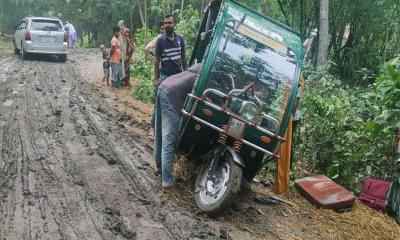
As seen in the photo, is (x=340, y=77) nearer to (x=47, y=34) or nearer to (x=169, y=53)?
(x=47, y=34)

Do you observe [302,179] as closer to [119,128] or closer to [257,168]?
[257,168]

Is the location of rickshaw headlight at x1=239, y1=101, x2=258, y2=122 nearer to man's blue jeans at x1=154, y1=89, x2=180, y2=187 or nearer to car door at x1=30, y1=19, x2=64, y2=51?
man's blue jeans at x1=154, y1=89, x2=180, y2=187

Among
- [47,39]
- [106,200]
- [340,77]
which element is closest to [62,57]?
[47,39]

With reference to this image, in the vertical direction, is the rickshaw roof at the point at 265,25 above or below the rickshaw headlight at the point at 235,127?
above

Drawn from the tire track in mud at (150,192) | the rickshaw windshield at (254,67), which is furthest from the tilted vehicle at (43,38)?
the rickshaw windshield at (254,67)

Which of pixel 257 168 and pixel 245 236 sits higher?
pixel 257 168

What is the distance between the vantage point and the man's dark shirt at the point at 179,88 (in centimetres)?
559

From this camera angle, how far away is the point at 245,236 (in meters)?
4.95

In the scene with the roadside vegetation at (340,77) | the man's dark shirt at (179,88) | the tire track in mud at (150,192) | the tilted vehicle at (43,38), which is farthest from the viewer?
the tilted vehicle at (43,38)

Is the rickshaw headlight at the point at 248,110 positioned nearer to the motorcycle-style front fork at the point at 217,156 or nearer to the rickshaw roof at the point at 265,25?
the motorcycle-style front fork at the point at 217,156

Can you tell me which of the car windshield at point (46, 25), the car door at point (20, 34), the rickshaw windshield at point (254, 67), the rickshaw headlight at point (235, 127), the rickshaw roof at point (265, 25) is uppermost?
the rickshaw roof at point (265, 25)

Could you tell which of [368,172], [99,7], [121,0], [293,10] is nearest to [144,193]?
[368,172]

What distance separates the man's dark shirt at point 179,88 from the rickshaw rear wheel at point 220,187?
0.83 metres

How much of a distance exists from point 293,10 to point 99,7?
16.5 meters
